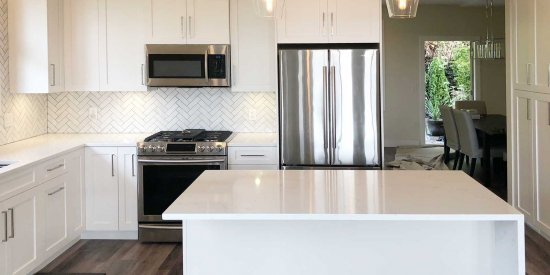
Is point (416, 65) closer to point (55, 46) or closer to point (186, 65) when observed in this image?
point (186, 65)

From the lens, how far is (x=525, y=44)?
4855 mm

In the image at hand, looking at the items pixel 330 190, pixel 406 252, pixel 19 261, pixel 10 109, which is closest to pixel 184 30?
pixel 10 109

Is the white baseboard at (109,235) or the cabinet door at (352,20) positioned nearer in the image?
the cabinet door at (352,20)

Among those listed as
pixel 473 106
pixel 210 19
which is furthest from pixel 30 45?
pixel 473 106

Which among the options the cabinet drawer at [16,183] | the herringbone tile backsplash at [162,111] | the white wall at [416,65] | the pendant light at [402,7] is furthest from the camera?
the white wall at [416,65]

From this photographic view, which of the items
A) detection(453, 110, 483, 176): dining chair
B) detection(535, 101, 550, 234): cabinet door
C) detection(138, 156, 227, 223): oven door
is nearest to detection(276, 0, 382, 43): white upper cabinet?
detection(138, 156, 227, 223): oven door

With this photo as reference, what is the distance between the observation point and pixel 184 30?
4902 mm

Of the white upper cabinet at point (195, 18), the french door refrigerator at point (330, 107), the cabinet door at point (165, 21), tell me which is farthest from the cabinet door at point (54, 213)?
the french door refrigerator at point (330, 107)

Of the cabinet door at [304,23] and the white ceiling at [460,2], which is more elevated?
the white ceiling at [460,2]

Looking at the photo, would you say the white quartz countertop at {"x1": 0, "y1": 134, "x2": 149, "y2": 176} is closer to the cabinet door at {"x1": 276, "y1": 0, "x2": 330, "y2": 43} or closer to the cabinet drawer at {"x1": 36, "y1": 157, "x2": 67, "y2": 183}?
the cabinet drawer at {"x1": 36, "y1": 157, "x2": 67, "y2": 183}

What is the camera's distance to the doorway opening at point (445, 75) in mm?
10852

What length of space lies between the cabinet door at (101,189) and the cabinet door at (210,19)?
1228 millimetres

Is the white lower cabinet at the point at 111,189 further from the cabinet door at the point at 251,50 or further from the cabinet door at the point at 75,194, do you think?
the cabinet door at the point at 251,50

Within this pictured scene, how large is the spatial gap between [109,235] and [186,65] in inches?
61.9
